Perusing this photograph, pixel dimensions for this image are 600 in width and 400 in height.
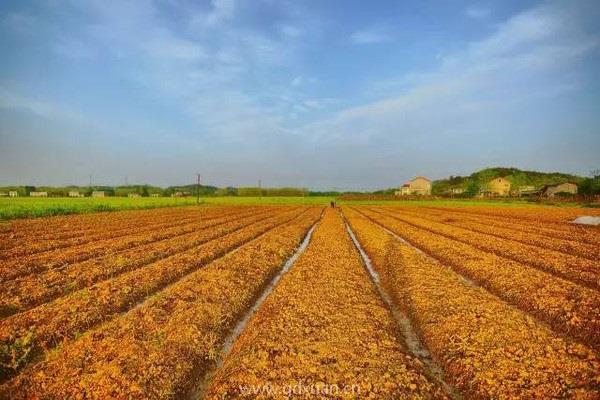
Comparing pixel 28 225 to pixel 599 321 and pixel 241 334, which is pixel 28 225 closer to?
pixel 241 334

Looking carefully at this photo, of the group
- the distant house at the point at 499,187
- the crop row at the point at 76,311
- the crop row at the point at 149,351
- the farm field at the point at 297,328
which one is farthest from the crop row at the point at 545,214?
the distant house at the point at 499,187

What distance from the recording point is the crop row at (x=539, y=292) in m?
7.58

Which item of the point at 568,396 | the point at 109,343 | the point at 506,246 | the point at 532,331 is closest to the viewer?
the point at 568,396

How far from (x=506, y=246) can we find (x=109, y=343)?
650 inches

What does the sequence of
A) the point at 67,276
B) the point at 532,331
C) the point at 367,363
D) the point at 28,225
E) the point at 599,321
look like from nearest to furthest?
the point at 367,363
the point at 532,331
the point at 599,321
the point at 67,276
the point at 28,225

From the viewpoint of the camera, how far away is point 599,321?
756cm

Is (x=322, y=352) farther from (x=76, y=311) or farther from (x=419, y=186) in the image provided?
(x=419, y=186)

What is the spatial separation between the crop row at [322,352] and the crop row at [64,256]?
799cm

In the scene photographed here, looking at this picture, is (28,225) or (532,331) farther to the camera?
(28,225)

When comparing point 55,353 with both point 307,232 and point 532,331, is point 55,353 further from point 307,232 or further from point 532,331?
point 307,232

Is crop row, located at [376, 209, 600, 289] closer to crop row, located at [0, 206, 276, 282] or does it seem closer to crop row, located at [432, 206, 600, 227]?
crop row, located at [432, 206, 600, 227]

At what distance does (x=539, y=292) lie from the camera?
9.53 metres

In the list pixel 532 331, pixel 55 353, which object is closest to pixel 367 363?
pixel 532 331

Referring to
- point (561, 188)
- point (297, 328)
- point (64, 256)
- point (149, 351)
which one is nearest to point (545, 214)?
point (297, 328)
